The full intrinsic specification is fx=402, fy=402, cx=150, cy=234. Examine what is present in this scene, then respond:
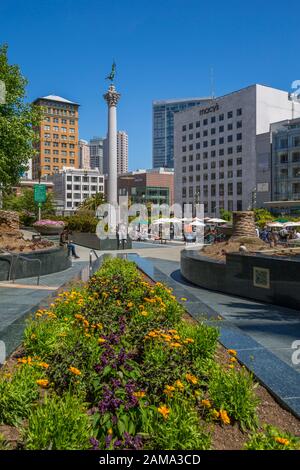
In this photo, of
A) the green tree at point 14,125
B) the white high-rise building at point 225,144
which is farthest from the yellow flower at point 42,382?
the white high-rise building at point 225,144

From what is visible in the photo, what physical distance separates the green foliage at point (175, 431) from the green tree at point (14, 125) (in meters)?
23.8

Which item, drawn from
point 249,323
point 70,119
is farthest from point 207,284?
point 70,119

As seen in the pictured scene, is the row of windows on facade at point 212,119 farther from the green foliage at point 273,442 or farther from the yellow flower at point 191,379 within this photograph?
the green foliage at point 273,442

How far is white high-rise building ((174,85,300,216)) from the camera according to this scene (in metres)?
101

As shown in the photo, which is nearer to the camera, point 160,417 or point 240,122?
point 160,417

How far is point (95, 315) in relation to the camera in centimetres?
693

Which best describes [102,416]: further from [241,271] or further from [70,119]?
[70,119]

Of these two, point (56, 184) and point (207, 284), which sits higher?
point (56, 184)

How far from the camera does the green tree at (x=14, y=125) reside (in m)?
25.5

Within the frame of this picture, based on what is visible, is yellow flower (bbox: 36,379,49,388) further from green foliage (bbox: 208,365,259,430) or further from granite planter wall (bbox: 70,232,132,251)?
granite planter wall (bbox: 70,232,132,251)

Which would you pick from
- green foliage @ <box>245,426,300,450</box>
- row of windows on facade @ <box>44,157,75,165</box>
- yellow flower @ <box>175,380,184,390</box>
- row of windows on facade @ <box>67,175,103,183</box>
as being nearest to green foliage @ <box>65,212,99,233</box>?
yellow flower @ <box>175,380,184,390</box>

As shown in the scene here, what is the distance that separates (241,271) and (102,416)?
9.66m

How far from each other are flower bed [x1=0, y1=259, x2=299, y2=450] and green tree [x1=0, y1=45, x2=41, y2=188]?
21540mm
